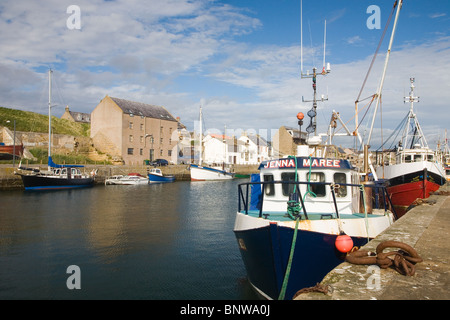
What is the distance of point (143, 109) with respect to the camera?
2621 inches

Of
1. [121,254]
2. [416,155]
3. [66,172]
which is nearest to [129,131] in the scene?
[66,172]

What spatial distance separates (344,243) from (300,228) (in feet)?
3.41

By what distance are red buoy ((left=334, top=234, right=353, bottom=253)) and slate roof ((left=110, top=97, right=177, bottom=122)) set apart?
188 feet

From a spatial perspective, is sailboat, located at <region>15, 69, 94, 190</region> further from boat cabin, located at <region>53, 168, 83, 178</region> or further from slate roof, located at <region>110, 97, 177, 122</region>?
slate roof, located at <region>110, 97, 177, 122</region>

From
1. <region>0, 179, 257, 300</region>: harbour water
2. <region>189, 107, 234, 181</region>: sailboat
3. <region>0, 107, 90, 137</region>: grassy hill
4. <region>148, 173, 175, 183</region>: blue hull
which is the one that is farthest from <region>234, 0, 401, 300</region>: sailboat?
<region>0, 107, 90, 137</region>: grassy hill

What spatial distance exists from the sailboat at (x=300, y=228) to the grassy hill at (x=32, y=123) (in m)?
54.2

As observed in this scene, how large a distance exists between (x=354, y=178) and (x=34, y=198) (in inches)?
1171

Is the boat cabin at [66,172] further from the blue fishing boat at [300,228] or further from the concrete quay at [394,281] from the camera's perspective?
the concrete quay at [394,281]

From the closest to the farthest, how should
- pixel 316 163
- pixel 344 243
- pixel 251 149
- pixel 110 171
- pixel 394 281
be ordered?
pixel 394 281
pixel 344 243
pixel 316 163
pixel 110 171
pixel 251 149

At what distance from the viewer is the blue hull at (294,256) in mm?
7699

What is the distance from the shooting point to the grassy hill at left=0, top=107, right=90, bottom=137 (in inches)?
2152

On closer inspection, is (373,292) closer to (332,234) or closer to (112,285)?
(332,234)

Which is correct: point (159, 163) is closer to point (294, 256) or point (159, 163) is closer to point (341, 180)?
point (341, 180)

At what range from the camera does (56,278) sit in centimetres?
1126
